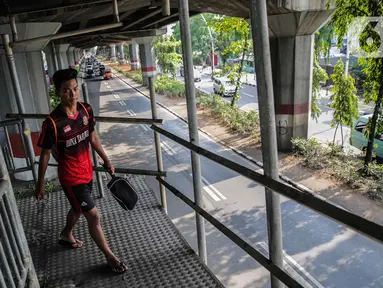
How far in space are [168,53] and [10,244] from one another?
30.0 meters

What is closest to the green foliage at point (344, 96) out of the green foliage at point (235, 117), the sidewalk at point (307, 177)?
the sidewalk at point (307, 177)

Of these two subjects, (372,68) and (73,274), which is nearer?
(73,274)

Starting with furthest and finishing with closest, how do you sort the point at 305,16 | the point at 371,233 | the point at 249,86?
1. the point at 249,86
2. the point at 305,16
3. the point at 371,233

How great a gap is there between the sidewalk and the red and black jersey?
673 cm

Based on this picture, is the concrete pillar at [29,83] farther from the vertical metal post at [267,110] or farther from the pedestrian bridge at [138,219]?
the vertical metal post at [267,110]

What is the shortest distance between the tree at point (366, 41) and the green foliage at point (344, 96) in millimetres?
828

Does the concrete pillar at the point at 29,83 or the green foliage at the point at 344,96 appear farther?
the green foliage at the point at 344,96

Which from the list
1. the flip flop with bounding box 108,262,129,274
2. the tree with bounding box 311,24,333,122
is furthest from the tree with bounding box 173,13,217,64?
the flip flop with bounding box 108,262,129,274

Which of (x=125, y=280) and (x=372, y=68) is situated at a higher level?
(x=372, y=68)

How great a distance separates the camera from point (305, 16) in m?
10.1

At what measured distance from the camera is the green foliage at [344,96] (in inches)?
422

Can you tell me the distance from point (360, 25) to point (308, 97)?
3272 mm

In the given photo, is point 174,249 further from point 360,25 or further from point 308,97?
point 308,97

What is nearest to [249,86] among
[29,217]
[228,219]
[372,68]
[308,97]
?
[308,97]
